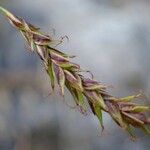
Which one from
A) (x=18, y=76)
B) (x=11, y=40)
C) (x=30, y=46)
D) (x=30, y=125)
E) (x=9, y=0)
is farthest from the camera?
(x=9, y=0)

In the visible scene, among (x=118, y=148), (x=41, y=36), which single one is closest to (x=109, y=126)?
(x=118, y=148)

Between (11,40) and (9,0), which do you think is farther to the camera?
(9,0)

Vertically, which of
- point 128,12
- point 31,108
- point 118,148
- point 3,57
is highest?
point 128,12

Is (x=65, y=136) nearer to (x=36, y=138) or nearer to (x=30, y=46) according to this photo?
(x=36, y=138)

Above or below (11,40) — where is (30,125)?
below

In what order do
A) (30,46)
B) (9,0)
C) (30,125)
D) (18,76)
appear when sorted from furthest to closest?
1. (9,0)
2. (18,76)
3. (30,125)
4. (30,46)
